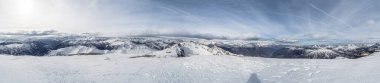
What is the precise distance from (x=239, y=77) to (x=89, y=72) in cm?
889

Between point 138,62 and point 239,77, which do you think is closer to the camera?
point 239,77

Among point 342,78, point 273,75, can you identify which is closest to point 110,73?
point 273,75

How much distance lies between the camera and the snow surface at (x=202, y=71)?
19125mm

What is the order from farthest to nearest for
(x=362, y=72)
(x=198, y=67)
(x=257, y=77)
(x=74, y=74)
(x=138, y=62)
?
(x=138, y=62) → (x=74, y=74) → (x=198, y=67) → (x=257, y=77) → (x=362, y=72)

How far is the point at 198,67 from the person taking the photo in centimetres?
2155

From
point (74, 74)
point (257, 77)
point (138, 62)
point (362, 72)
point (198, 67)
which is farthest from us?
point (138, 62)

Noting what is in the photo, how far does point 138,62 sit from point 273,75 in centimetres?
931

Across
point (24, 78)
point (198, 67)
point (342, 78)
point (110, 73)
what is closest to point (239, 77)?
point (198, 67)

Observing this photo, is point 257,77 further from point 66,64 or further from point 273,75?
point 66,64

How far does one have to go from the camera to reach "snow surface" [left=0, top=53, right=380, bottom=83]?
753 inches

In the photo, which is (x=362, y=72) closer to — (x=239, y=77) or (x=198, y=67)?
(x=239, y=77)

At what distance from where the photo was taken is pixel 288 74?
20.3 m

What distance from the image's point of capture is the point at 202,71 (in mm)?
20984

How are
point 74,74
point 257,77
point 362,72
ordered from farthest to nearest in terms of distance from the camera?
point 74,74, point 257,77, point 362,72
